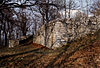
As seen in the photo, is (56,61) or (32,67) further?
(56,61)

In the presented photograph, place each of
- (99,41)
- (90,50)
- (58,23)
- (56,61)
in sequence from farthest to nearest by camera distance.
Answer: (58,23), (99,41), (90,50), (56,61)

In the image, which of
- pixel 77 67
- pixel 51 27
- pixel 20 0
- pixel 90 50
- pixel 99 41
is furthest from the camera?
pixel 51 27

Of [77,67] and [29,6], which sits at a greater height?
[29,6]

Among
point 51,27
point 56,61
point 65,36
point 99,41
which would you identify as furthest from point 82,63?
point 51,27

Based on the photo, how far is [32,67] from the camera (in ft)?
13.9

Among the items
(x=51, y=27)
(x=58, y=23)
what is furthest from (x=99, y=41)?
(x=51, y=27)

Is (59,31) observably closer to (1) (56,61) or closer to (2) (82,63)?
(1) (56,61)

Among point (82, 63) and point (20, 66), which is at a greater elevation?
point (82, 63)

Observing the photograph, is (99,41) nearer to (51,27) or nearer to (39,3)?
(51,27)

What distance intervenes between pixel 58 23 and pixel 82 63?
3646 mm

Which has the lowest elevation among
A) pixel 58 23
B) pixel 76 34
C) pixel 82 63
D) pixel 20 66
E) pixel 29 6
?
pixel 20 66

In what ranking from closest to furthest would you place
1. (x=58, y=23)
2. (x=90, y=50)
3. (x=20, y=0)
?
(x=90, y=50), (x=20, y=0), (x=58, y=23)

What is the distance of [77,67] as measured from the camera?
12.2 ft

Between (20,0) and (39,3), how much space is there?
124 cm
